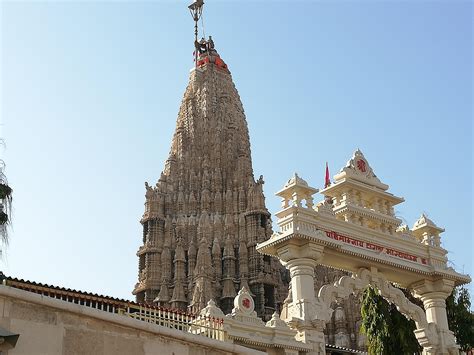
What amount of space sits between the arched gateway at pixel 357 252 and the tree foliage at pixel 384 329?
265 centimetres

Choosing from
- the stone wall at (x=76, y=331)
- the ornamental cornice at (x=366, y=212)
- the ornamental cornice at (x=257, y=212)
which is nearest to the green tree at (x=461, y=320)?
the ornamental cornice at (x=366, y=212)

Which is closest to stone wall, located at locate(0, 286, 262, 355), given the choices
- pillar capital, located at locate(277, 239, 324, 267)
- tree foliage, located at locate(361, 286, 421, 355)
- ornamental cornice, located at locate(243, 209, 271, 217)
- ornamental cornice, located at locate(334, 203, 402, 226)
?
tree foliage, located at locate(361, 286, 421, 355)

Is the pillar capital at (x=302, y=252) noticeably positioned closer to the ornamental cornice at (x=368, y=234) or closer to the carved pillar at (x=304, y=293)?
the carved pillar at (x=304, y=293)

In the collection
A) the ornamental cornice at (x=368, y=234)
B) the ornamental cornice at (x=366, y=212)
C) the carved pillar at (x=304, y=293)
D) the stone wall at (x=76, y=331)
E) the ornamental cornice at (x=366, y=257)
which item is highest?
the ornamental cornice at (x=366, y=212)

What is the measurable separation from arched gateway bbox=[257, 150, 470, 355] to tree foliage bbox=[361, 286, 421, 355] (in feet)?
8.70

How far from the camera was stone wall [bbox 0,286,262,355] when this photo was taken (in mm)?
13508

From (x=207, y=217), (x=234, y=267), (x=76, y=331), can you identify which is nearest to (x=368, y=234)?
(x=76, y=331)

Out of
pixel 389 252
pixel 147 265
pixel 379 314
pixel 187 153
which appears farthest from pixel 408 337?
pixel 187 153

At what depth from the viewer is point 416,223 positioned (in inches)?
1179

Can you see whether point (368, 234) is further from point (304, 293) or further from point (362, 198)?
point (304, 293)

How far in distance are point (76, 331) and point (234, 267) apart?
139 feet

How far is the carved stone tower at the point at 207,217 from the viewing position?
54875mm

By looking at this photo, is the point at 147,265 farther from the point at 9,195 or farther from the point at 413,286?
the point at 9,195

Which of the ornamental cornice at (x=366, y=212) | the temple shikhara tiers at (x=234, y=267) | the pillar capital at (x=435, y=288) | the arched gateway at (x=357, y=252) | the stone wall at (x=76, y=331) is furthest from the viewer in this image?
the pillar capital at (x=435, y=288)
